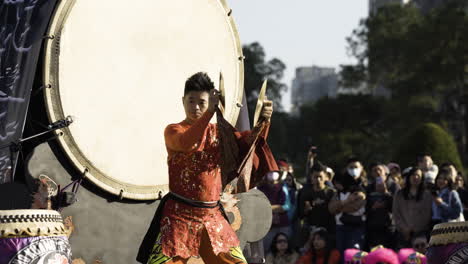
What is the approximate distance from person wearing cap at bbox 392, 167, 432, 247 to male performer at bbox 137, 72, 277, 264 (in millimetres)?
4557

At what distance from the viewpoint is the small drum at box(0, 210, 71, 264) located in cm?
421

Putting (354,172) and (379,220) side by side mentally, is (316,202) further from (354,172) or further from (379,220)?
(379,220)

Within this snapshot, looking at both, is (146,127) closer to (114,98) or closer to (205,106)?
(114,98)

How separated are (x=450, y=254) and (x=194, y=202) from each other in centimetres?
134

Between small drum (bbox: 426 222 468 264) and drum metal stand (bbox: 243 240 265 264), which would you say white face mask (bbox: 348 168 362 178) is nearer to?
drum metal stand (bbox: 243 240 265 264)

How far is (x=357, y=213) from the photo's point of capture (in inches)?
380

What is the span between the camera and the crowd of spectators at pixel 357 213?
9367 millimetres

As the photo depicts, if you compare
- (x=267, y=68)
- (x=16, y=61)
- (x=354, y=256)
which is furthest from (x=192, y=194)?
(x=267, y=68)

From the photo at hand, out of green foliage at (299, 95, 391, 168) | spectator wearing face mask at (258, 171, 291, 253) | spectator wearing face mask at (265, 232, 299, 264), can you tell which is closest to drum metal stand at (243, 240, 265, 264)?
spectator wearing face mask at (265, 232, 299, 264)

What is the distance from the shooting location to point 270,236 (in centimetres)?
1021

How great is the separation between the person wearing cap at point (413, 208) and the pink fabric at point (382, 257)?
2.47ft

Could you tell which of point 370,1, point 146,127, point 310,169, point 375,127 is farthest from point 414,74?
point 370,1

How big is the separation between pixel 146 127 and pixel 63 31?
811 millimetres

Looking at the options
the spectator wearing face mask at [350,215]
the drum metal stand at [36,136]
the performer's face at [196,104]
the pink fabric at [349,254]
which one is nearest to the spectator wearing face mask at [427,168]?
the spectator wearing face mask at [350,215]
